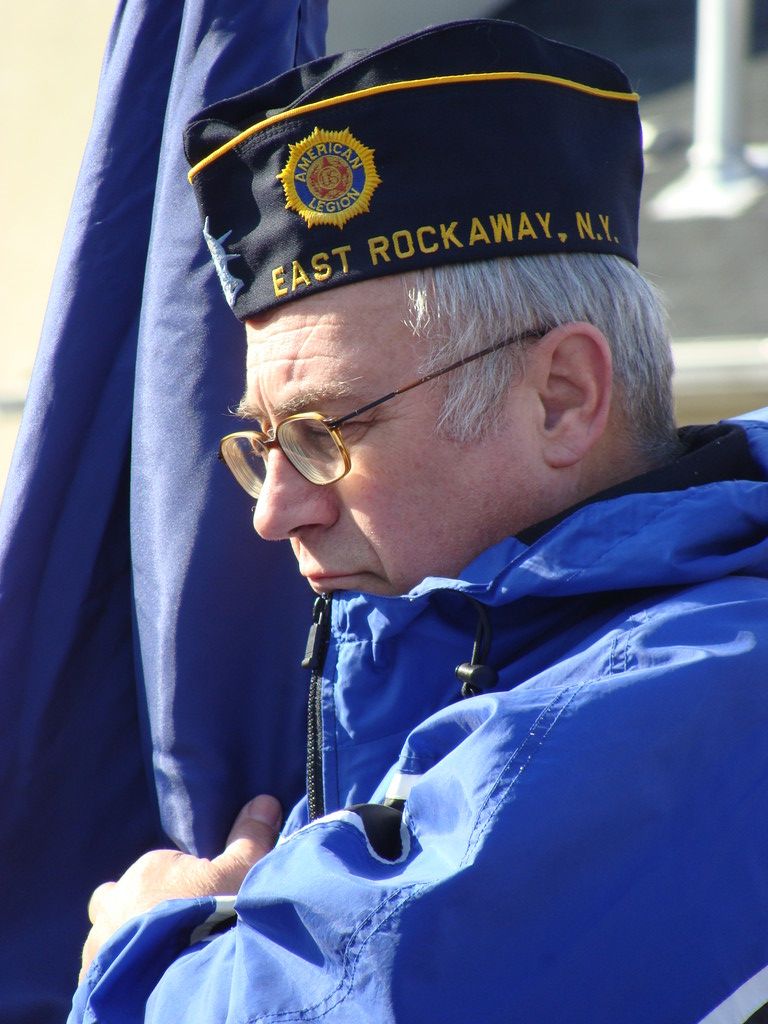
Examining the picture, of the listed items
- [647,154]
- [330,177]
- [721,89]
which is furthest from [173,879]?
[647,154]

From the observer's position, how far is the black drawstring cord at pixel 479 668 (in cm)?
139

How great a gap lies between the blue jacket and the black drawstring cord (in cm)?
9

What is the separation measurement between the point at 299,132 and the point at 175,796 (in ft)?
3.07

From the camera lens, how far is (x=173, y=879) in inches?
65.0

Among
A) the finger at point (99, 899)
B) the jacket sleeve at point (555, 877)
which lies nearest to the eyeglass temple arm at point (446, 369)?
the jacket sleeve at point (555, 877)

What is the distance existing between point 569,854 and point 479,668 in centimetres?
31

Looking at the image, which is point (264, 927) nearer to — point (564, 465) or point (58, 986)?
point (564, 465)

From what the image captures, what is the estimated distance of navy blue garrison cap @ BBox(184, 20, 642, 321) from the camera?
4.96 feet

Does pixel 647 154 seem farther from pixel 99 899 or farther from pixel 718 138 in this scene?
pixel 99 899

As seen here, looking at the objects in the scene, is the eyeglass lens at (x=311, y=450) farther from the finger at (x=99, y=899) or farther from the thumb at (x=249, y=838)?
the finger at (x=99, y=899)

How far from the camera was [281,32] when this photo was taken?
180cm

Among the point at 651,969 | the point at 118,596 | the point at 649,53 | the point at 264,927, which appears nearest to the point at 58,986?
the point at 118,596

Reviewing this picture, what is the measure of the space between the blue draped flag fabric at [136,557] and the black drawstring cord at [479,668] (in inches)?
19.4

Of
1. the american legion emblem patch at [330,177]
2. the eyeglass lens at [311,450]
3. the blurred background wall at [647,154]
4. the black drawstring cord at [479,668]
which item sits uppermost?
the blurred background wall at [647,154]
